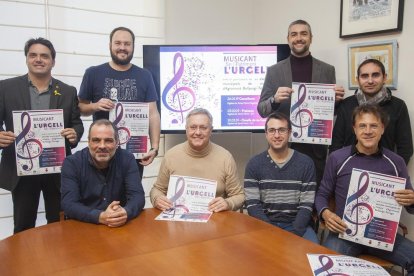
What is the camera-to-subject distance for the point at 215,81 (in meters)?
3.64

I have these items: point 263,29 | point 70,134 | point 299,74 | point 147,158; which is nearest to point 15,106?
point 70,134

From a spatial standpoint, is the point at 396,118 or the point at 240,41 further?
the point at 240,41

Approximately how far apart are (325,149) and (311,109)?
446 millimetres

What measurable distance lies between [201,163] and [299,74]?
114 centimetres

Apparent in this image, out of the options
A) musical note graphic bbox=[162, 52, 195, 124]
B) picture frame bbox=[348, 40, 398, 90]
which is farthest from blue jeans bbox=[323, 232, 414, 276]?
musical note graphic bbox=[162, 52, 195, 124]

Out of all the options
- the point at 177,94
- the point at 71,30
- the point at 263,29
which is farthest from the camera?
the point at 263,29

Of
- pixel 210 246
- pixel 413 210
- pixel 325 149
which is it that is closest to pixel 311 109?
pixel 325 149

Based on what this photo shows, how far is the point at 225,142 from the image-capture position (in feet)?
14.1

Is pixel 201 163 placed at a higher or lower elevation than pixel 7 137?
lower

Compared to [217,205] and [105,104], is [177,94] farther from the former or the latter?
[217,205]

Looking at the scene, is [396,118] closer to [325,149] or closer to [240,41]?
[325,149]

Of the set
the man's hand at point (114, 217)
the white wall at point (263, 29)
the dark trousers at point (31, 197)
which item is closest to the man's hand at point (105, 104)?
the dark trousers at point (31, 197)

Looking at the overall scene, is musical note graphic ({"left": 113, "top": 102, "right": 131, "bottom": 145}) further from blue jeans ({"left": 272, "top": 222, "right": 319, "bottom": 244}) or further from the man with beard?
blue jeans ({"left": 272, "top": 222, "right": 319, "bottom": 244})

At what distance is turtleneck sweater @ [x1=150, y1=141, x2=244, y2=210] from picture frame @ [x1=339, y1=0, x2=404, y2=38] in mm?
1697
